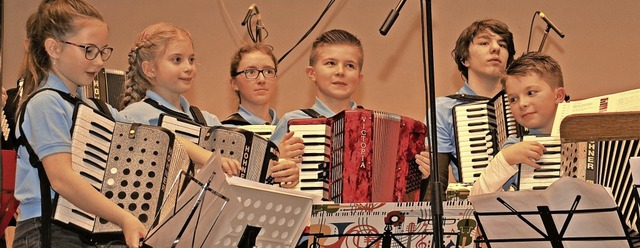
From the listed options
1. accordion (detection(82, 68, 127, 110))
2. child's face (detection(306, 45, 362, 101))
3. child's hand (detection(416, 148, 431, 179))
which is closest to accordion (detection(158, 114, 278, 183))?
child's hand (detection(416, 148, 431, 179))

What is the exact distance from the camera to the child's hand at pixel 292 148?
421cm

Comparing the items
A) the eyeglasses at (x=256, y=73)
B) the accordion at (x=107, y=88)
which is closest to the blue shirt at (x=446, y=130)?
the eyeglasses at (x=256, y=73)

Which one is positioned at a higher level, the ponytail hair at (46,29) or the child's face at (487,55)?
the child's face at (487,55)

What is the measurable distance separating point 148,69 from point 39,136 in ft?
3.33

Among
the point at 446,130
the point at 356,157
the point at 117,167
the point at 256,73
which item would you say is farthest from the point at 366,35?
the point at 117,167

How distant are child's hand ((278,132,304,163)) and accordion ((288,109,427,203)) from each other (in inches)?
1.2

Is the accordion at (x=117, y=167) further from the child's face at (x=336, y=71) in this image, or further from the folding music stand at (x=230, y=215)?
the child's face at (x=336, y=71)

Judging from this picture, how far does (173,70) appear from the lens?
172 inches

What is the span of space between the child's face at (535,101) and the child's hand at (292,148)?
1.07m

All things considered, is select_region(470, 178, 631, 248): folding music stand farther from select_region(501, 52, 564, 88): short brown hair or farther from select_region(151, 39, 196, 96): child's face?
select_region(151, 39, 196, 96): child's face

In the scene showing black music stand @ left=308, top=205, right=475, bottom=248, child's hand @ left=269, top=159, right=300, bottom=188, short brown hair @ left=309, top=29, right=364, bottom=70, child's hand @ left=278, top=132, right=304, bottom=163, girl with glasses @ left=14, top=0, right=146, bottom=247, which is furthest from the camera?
short brown hair @ left=309, top=29, right=364, bottom=70

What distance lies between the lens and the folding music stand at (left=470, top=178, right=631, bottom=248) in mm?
2982

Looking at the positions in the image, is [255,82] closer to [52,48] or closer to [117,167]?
[52,48]

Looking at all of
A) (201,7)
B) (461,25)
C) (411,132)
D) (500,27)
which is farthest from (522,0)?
(411,132)
